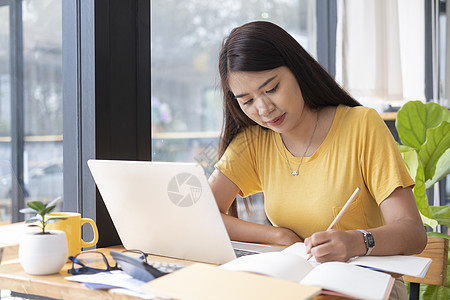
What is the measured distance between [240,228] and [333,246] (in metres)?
0.40

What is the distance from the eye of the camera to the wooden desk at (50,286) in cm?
81

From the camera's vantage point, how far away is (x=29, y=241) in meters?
0.91

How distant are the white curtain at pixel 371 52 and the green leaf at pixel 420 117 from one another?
2.75ft

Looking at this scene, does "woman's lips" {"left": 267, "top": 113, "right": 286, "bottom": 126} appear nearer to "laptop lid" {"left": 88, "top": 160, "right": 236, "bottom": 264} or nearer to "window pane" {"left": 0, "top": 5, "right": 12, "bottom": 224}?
"laptop lid" {"left": 88, "top": 160, "right": 236, "bottom": 264}

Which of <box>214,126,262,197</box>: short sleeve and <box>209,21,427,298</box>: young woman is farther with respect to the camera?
<box>214,126,262,197</box>: short sleeve

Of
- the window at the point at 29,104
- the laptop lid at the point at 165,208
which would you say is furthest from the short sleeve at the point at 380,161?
the window at the point at 29,104

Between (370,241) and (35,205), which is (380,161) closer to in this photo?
(370,241)

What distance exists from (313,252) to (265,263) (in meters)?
0.17

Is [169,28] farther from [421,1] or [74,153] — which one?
[421,1]

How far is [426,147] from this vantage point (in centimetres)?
189

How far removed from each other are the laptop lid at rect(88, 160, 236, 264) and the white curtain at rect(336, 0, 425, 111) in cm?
195

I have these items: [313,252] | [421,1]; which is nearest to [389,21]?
[421,1]

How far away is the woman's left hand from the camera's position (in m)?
0.96

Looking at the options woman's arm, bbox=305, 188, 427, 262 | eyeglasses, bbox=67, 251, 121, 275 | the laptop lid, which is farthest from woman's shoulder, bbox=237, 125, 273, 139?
eyeglasses, bbox=67, 251, 121, 275
